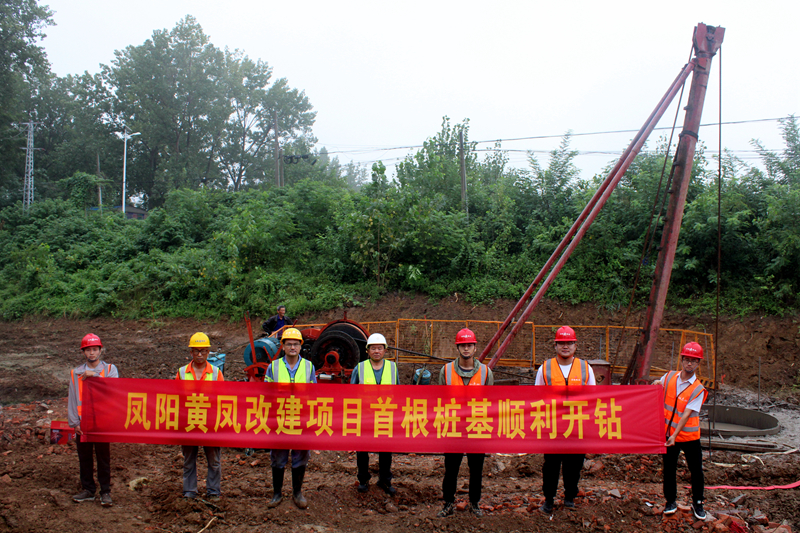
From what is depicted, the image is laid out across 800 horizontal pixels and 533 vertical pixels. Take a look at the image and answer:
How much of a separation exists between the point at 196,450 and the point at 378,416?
189 cm

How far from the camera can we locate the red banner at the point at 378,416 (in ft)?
16.1

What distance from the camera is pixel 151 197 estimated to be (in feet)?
145

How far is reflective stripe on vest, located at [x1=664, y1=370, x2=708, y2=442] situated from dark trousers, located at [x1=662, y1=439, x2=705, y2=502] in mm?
90

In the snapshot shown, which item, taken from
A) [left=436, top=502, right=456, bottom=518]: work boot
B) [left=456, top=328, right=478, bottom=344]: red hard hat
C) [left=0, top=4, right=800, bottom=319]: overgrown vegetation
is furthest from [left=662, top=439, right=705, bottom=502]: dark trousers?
[left=0, top=4, right=800, bottom=319]: overgrown vegetation

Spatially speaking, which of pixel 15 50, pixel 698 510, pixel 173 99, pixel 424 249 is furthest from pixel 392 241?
pixel 173 99

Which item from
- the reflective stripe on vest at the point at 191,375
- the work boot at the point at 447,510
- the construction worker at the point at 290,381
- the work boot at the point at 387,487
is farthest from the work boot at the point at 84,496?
the work boot at the point at 447,510

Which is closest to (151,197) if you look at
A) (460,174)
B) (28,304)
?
(28,304)

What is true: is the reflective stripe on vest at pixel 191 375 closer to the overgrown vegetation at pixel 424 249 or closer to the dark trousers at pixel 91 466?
the dark trousers at pixel 91 466

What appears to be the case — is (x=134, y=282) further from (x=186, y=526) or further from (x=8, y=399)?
(x=186, y=526)

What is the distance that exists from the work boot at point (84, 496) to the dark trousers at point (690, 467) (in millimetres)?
5668

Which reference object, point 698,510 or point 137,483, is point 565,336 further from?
point 137,483

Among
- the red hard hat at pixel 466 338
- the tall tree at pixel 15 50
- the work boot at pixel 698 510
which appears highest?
the tall tree at pixel 15 50

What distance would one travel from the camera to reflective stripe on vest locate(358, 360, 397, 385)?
204 inches

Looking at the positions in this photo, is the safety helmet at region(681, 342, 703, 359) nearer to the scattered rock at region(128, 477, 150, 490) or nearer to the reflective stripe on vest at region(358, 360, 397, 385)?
the reflective stripe on vest at region(358, 360, 397, 385)
